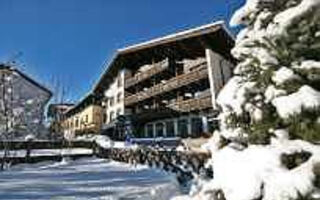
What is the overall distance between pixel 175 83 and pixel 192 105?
344 centimetres

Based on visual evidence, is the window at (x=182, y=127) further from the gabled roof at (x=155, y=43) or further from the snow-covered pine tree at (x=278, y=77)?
the snow-covered pine tree at (x=278, y=77)

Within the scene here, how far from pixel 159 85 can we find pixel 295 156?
43903mm

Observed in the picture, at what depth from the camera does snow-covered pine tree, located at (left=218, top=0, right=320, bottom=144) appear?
208 inches

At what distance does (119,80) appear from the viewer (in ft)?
198

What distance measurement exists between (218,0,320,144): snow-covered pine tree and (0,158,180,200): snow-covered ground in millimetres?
8169

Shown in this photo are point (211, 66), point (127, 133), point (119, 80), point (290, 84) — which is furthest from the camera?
point (119, 80)

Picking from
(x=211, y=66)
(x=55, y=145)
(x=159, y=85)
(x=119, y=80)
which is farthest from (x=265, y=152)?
(x=119, y=80)

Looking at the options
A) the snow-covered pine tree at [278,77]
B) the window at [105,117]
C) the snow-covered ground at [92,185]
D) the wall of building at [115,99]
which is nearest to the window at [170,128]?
the wall of building at [115,99]

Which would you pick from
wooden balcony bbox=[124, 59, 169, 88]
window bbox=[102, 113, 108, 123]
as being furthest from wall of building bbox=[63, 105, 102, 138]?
wooden balcony bbox=[124, 59, 169, 88]

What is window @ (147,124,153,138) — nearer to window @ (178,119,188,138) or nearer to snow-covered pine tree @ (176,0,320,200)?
window @ (178,119,188,138)

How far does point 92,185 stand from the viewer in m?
16.5

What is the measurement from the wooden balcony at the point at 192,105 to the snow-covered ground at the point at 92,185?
20.2 metres

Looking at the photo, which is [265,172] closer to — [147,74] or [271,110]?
[271,110]

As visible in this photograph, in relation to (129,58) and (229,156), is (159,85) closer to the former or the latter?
(129,58)
